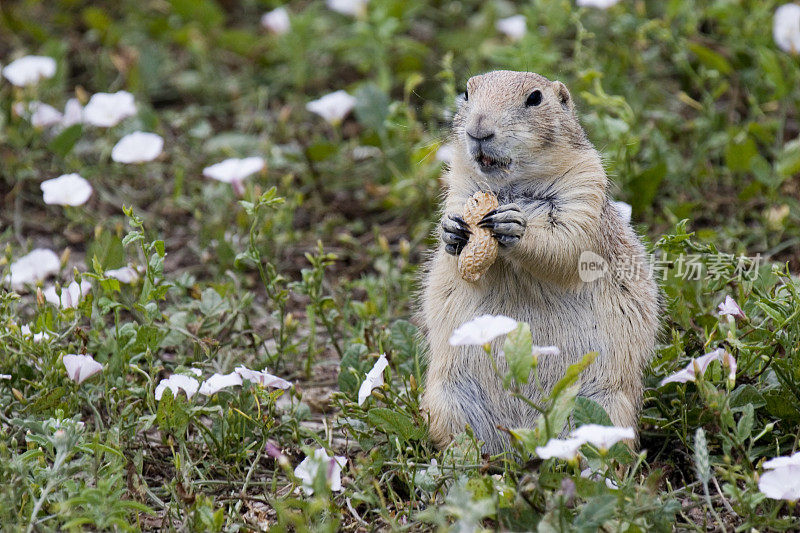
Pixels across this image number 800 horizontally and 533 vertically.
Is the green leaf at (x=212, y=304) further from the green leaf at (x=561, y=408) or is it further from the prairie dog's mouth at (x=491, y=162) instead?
the green leaf at (x=561, y=408)

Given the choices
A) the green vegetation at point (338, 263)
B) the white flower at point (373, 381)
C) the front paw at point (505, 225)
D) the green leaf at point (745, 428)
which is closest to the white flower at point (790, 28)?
the green vegetation at point (338, 263)

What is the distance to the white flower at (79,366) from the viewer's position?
373 centimetres

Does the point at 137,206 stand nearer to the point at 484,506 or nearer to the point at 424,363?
the point at 424,363

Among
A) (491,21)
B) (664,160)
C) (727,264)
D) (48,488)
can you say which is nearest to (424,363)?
(727,264)

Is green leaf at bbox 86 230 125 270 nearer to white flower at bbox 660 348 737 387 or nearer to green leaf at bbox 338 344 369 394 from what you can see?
green leaf at bbox 338 344 369 394

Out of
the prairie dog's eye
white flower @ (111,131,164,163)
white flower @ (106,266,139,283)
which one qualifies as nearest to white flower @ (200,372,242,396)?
white flower @ (106,266,139,283)

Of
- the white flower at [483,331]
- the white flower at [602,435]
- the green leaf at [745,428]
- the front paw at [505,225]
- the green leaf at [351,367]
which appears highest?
the white flower at [483,331]

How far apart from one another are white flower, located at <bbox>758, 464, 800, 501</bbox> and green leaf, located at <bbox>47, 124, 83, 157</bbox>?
404cm

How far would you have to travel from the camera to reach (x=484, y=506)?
2820mm

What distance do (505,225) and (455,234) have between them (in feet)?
0.69

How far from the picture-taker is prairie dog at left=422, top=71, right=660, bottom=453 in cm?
372

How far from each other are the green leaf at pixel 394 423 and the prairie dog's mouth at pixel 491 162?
935mm

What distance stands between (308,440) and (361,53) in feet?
11.5

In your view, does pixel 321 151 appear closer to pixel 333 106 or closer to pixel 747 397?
pixel 333 106
